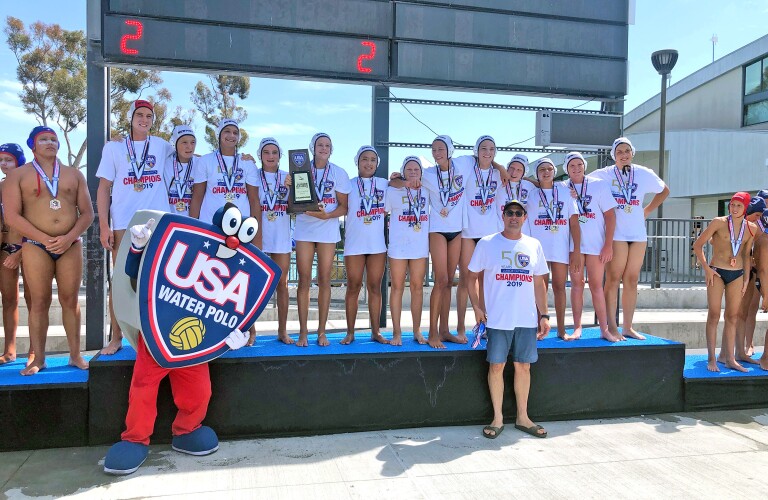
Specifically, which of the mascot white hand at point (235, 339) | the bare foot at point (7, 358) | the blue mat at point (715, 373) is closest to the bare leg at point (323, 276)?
the mascot white hand at point (235, 339)

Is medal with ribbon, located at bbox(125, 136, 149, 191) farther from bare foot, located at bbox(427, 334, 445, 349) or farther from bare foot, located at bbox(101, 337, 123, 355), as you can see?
bare foot, located at bbox(427, 334, 445, 349)

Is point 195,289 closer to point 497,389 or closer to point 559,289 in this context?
point 497,389

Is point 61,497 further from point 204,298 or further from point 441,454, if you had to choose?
point 441,454

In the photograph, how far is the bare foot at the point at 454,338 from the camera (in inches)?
198

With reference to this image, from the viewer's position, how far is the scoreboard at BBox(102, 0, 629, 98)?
5.16m

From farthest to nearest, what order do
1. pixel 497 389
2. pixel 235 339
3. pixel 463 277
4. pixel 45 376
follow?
pixel 463 277, pixel 497 389, pixel 45 376, pixel 235 339

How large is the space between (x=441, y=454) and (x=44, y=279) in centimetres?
328

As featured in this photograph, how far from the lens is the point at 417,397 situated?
451 centimetres

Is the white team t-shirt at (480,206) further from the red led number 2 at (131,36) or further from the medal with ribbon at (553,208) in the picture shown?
the red led number 2 at (131,36)

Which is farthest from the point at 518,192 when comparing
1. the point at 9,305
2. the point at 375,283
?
the point at 9,305

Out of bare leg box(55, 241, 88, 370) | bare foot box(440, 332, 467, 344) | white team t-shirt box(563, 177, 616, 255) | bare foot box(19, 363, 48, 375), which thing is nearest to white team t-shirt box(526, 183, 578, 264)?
white team t-shirt box(563, 177, 616, 255)

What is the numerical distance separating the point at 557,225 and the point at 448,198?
3.86ft

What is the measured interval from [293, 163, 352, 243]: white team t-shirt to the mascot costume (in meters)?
1.04

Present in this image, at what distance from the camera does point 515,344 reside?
14.4 feet
